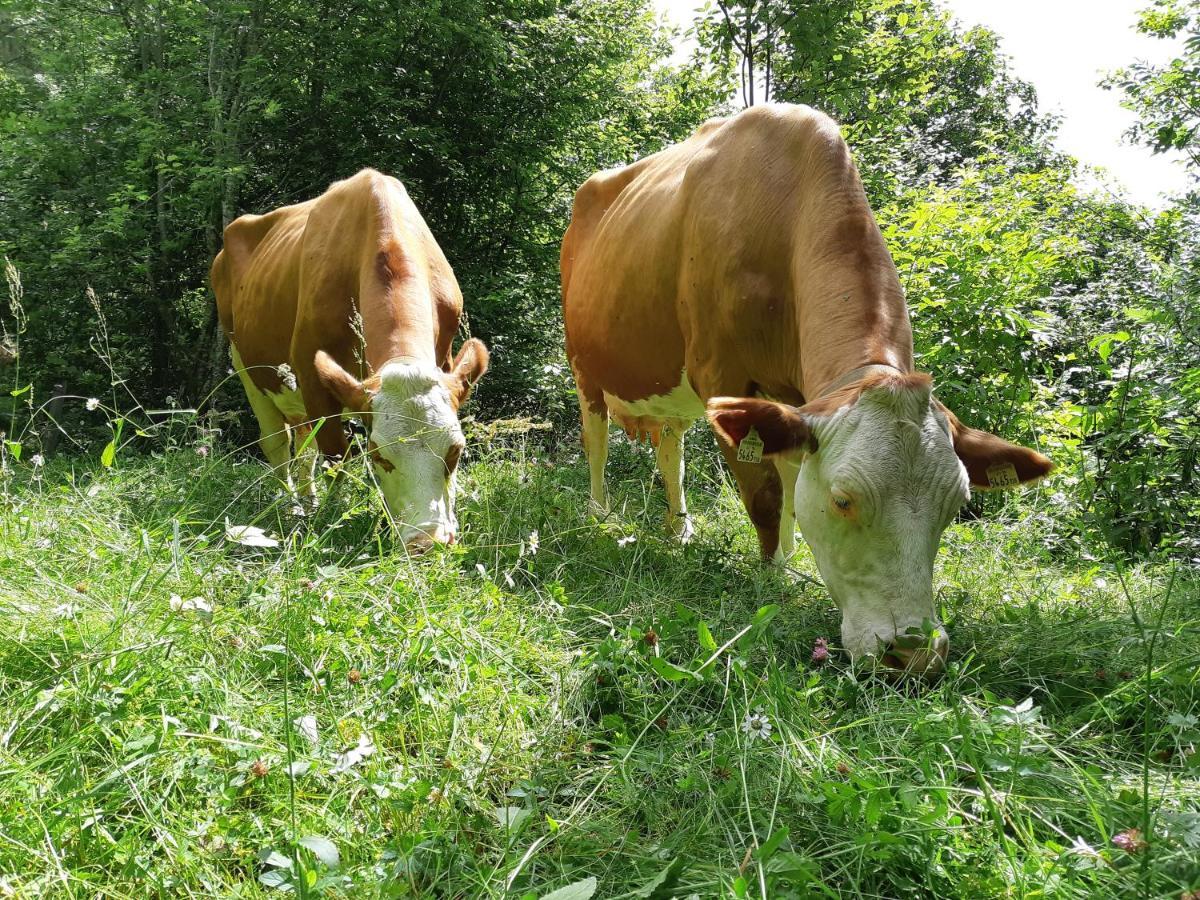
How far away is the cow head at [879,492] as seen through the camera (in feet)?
8.32

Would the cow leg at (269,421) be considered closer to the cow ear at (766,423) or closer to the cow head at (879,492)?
the cow ear at (766,423)

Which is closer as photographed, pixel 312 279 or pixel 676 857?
pixel 676 857

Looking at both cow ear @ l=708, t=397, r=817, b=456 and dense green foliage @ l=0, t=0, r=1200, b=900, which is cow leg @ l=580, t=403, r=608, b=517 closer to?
dense green foliage @ l=0, t=0, r=1200, b=900

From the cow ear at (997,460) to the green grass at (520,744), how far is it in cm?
54

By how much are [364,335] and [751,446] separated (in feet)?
7.49

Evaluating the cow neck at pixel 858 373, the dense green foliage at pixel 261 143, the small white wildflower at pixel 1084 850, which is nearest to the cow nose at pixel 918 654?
the cow neck at pixel 858 373

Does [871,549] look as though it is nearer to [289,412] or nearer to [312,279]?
[312,279]

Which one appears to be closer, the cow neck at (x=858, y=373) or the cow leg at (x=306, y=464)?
the cow neck at (x=858, y=373)

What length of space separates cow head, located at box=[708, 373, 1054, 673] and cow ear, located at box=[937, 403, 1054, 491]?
12cm

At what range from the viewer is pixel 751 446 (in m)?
2.79

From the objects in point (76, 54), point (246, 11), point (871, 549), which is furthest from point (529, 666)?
point (76, 54)

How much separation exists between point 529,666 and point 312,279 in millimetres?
3174

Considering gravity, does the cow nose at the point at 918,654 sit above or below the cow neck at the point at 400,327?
below

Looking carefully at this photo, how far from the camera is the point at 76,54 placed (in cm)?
883
